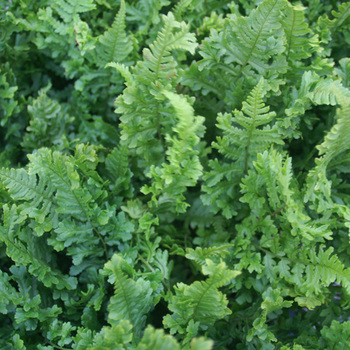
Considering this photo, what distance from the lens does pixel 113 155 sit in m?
1.69

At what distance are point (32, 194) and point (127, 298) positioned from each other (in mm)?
522

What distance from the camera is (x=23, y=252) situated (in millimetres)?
1518

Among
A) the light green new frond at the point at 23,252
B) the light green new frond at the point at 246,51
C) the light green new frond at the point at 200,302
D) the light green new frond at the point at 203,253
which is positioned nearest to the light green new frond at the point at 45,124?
the light green new frond at the point at 23,252

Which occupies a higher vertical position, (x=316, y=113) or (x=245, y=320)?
(x=316, y=113)

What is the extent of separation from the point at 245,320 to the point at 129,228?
0.57 meters

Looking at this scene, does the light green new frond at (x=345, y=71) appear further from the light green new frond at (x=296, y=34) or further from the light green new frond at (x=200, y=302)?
the light green new frond at (x=200, y=302)

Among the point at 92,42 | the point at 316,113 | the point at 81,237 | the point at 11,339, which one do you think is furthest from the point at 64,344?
the point at 316,113

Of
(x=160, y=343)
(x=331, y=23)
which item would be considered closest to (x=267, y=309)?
(x=160, y=343)

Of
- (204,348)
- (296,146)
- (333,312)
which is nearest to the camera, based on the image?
(204,348)

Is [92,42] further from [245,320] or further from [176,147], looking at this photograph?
[245,320]

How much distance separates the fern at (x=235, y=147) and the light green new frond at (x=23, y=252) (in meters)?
0.63

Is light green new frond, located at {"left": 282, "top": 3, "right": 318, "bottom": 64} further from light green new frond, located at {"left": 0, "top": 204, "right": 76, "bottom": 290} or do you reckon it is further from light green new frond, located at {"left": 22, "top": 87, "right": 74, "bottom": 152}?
light green new frond, located at {"left": 0, "top": 204, "right": 76, "bottom": 290}

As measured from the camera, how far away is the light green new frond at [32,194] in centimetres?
151

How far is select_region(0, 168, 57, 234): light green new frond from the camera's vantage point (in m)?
1.51
